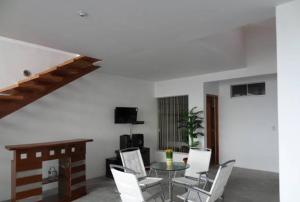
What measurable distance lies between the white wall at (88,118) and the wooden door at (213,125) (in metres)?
1.83

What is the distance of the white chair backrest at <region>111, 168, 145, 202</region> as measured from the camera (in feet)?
9.30

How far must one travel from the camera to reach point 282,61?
2533 mm

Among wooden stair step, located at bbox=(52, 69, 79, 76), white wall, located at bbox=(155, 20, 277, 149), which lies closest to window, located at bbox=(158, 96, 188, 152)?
white wall, located at bbox=(155, 20, 277, 149)

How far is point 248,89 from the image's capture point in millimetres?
7129

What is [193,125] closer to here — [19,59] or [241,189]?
[241,189]

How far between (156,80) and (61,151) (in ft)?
14.1

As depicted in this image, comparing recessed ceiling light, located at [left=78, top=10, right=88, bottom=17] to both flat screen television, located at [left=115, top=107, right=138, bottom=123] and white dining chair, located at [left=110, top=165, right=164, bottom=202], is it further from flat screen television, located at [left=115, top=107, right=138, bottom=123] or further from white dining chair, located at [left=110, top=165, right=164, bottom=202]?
flat screen television, located at [left=115, top=107, right=138, bottom=123]

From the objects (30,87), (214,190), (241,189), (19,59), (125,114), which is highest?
(19,59)

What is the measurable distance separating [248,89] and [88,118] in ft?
15.8

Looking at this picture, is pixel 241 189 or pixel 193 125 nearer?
pixel 241 189

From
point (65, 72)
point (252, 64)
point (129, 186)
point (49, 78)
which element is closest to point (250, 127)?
point (252, 64)

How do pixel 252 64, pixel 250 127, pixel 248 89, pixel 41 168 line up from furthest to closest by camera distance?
1. pixel 248 89
2. pixel 250 127
3. pixel 252 64
4. pixel 41 168

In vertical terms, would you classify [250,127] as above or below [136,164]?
above

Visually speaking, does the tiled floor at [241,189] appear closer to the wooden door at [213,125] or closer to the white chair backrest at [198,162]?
the white chair backrest at [198,162]
